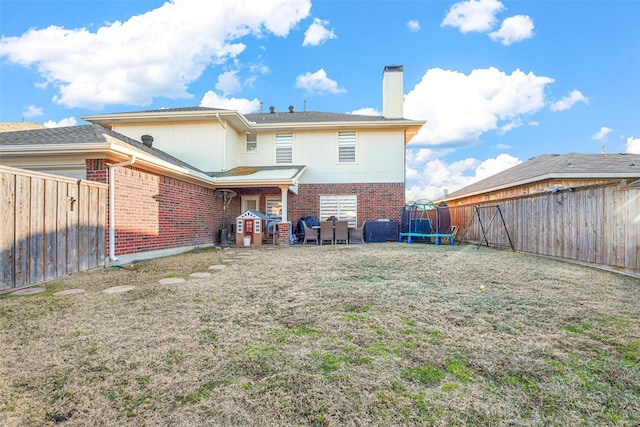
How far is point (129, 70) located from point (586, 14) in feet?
56.0

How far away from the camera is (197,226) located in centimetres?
1025

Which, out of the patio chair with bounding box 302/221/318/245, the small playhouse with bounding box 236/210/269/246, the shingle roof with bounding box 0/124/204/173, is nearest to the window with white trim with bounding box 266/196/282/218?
the patio chair with bounding box 302/221/318/245

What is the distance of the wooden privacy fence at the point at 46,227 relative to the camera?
409 centimetres

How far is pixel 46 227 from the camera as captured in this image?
4.69m

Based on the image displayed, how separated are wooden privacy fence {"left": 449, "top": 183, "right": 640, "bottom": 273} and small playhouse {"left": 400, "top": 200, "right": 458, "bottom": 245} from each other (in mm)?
2935

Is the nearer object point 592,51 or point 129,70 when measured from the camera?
point 592,51

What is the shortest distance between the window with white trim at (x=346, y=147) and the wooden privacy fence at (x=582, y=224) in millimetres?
6458

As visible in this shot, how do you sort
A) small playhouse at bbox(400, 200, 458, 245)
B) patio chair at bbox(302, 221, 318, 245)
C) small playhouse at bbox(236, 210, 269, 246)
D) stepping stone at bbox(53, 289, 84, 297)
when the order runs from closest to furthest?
stepping stone at bbox(53, 289, 84, 297)
small playhouse at bbox(236, 210, 269, 246)
patio chair at bbox(302, 221, 318, 245)
small playhouse at bbox(400, 200, 458, 245)

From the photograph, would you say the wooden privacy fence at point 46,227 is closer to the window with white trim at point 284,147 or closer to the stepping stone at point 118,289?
the stepping stone at point 118,289

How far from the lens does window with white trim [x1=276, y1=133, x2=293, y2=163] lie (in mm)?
14180

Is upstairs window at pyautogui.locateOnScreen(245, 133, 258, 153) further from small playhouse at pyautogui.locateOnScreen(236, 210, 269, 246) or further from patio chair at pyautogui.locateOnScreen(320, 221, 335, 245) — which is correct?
patio chair at pyautogui.locateOnScreen(320, 221, 335, 245)

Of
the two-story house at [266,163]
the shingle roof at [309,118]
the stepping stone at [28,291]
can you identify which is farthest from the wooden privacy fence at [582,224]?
the stepping stone at [28,291]

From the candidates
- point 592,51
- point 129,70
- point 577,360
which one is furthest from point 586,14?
point 129,70

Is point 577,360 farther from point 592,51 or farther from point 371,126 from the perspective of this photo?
point 592,51
